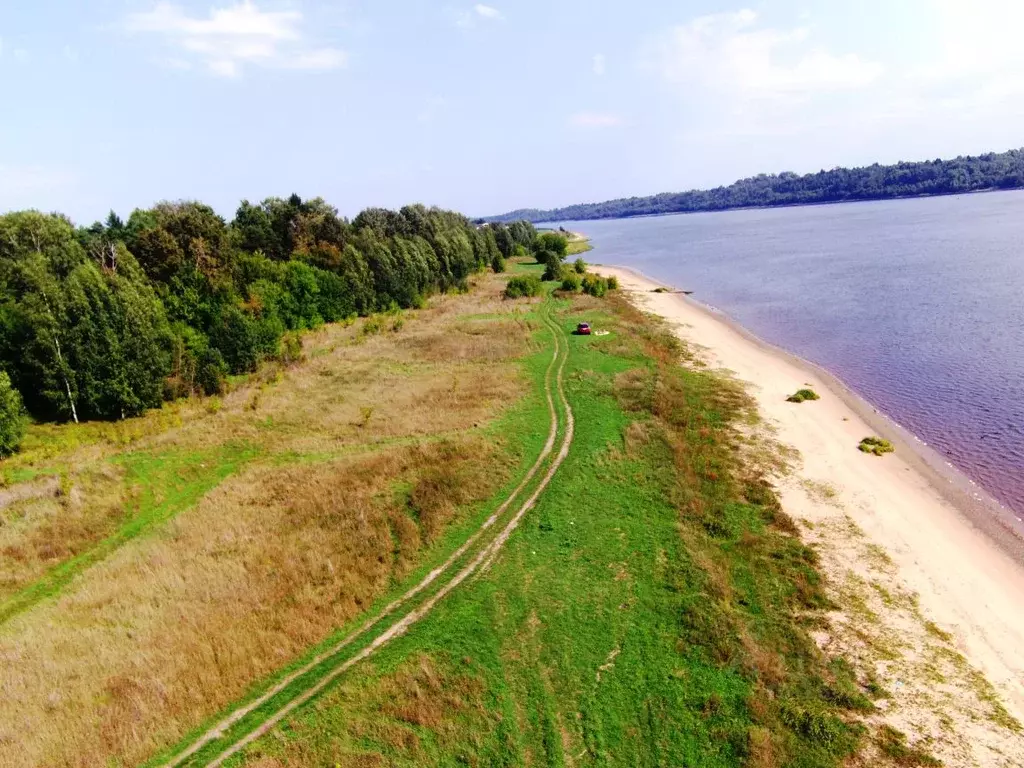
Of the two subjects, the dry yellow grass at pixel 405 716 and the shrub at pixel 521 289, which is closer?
the dry yellow grass at pixel 405 716

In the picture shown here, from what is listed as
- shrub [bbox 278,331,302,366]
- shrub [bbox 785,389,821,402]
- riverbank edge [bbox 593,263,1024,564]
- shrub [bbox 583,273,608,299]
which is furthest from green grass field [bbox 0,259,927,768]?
shrub [bbox 583,273,608,299]

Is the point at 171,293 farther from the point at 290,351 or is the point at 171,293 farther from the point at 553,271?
the point at 553,271

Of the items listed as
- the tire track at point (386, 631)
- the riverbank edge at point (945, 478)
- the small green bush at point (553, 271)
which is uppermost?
the small green bush at point (553, 271)

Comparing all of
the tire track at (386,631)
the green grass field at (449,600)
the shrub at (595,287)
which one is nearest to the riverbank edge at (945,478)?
the green grass field at (449,600)

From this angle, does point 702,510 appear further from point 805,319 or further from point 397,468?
point 805,319

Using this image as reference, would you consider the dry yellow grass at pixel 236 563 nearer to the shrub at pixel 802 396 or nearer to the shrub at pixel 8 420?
the shrub at pixel 8 420

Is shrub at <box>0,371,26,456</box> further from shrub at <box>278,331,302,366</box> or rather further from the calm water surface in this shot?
the calm water surface

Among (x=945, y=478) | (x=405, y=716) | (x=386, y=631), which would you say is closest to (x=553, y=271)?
(x=945, y=478)
